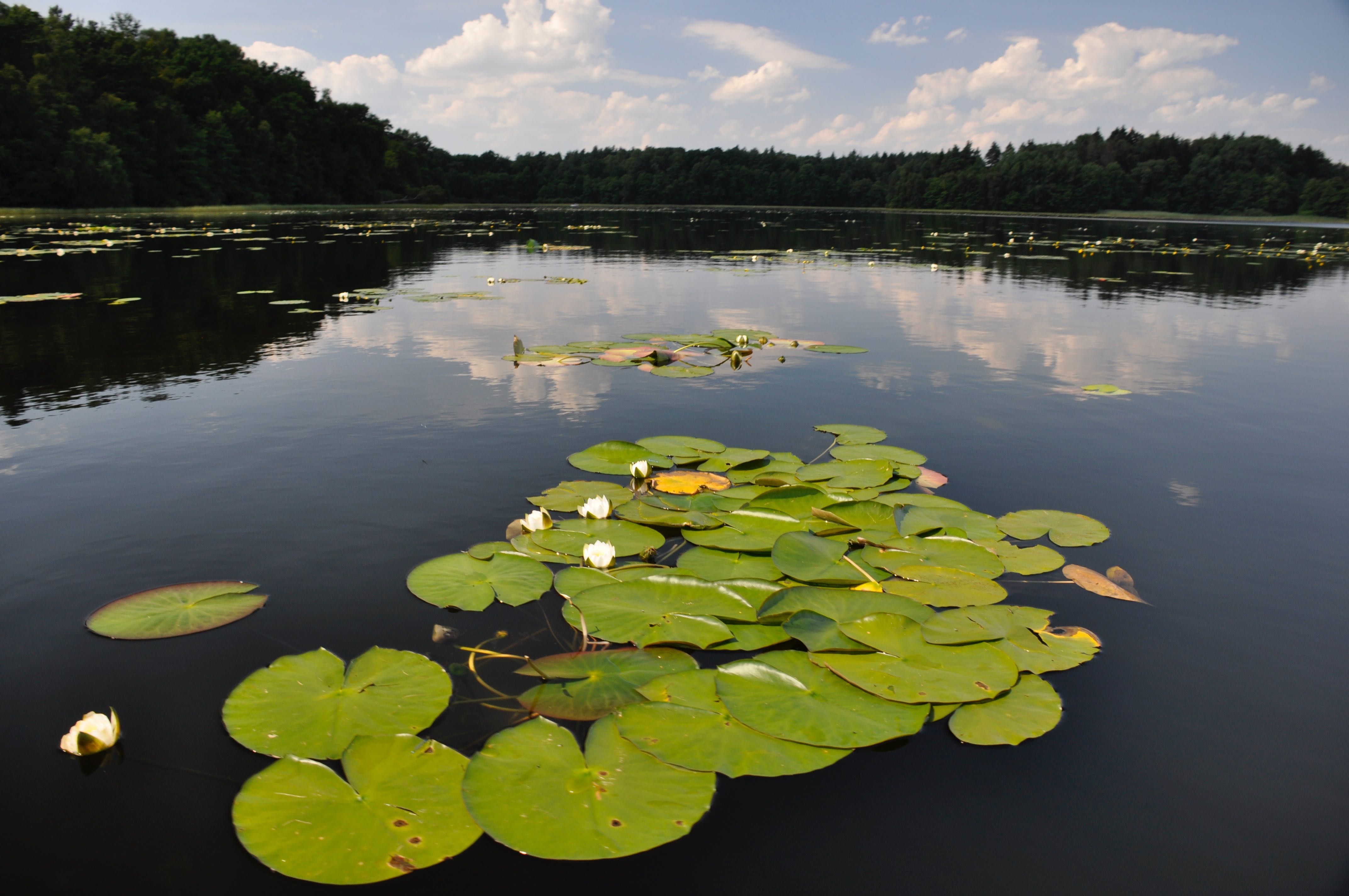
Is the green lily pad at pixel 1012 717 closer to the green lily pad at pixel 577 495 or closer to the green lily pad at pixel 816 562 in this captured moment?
the green lily pad at pixel 816 562

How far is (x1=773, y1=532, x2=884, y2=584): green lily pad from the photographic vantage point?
8.31ft

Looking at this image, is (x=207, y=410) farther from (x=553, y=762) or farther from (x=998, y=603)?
(x=998, y=603)

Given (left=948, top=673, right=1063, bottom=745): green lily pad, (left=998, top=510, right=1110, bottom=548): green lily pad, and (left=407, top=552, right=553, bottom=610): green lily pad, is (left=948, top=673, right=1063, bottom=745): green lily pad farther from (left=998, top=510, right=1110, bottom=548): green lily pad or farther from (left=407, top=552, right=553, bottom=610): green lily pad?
(left=407, top=552, right=553, bottom=610): green lily pad

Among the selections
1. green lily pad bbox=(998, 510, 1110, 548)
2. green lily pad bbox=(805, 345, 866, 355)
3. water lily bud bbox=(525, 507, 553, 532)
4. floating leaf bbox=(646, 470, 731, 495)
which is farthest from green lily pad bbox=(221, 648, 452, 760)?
green lily pad bbox=(805, 345, 866, 355)

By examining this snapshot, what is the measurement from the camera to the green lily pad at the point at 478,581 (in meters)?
2.39

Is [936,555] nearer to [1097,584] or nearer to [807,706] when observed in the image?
[1097,584]

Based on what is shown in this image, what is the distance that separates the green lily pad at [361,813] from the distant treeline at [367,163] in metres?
49.2

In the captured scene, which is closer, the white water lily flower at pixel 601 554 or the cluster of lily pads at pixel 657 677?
the cluster of lily pads at pixel 657 677

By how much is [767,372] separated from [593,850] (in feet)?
15.9

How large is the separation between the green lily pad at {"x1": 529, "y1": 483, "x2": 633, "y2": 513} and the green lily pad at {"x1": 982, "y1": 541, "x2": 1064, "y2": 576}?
1.57 meters

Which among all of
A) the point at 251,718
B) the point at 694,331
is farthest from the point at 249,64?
the point at 251,718

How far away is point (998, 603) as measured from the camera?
2.46 m

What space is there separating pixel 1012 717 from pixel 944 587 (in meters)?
0.66

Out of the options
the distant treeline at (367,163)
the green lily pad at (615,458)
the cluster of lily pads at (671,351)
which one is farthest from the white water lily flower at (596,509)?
the distant treeline at (367,163)
